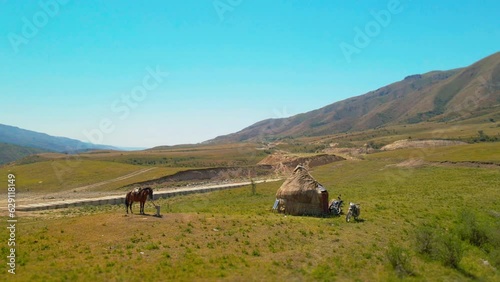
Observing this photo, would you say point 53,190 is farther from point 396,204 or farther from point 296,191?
point 396,204

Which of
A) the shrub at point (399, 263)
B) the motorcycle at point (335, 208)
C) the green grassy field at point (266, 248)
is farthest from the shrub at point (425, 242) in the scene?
the motorcycle at point (335, 208)

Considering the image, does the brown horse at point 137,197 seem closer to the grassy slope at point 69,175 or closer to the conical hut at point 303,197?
the conical hut at point 303,197

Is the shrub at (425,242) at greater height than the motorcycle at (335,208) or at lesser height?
lesser

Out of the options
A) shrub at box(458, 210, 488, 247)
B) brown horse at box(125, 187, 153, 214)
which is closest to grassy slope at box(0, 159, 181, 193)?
brown horse at box(125, 187, 153, 214)

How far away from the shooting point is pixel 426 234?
2308 centimetres

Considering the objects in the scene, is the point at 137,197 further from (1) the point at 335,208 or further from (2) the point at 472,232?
(2) the point at 472,232

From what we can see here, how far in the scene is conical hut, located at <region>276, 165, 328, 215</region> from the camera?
112 ft

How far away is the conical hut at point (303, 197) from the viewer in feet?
112

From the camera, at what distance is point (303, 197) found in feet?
114

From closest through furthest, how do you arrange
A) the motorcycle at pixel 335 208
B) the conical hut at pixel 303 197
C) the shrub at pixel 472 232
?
the shrub at pixel 472 232 → the motorcycle at pixel 335 208 → the conical hut at pixel 303 197

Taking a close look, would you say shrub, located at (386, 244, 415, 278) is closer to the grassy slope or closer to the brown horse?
the brown horse

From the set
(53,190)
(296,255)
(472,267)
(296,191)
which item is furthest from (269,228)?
(53,190)

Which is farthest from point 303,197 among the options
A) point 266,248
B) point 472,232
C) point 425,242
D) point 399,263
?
point 399,263

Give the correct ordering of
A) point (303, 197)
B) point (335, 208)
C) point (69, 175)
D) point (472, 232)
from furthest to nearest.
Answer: point (69, 175) → point (303, 197) → point (335, 208) → point (472, 232)
